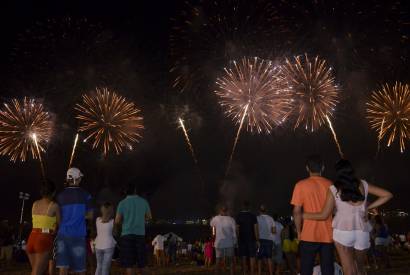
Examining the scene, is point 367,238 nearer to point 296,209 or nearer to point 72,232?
point 296,209

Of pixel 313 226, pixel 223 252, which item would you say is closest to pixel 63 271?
pixel 313 226

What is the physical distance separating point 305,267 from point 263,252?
23.4 feet

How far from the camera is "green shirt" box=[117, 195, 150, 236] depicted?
9180 mm

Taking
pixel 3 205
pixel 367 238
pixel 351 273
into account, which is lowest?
pixel 351 273

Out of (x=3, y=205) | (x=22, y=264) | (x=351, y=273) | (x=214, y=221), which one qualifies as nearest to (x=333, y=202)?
(x=351, y=273)

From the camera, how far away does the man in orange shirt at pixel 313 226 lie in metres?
6.16

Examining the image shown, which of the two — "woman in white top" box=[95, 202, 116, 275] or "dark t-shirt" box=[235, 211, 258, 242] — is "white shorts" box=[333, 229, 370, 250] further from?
"dark t-shirt" box=[235, 211, 258, 242]

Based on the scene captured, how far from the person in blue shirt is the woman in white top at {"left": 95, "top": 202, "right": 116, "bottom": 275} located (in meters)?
0.53

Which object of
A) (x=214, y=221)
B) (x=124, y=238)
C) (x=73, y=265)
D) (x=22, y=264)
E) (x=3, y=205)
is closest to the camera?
(x=73, y=265)

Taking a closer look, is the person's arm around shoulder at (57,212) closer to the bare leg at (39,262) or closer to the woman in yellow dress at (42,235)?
the woman in yellow dress at (42,235)

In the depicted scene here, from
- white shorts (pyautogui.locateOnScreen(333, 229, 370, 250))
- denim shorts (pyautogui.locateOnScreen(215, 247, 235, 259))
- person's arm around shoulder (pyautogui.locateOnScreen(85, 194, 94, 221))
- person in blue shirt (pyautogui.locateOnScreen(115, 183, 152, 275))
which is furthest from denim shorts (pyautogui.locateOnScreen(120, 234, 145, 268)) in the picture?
white shorts (pyautogui.locateOnScreen(333, 229, 370, 250))

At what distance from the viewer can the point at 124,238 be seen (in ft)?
30.1

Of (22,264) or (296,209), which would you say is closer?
(296,209)

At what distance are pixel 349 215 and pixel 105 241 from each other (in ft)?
17.4
